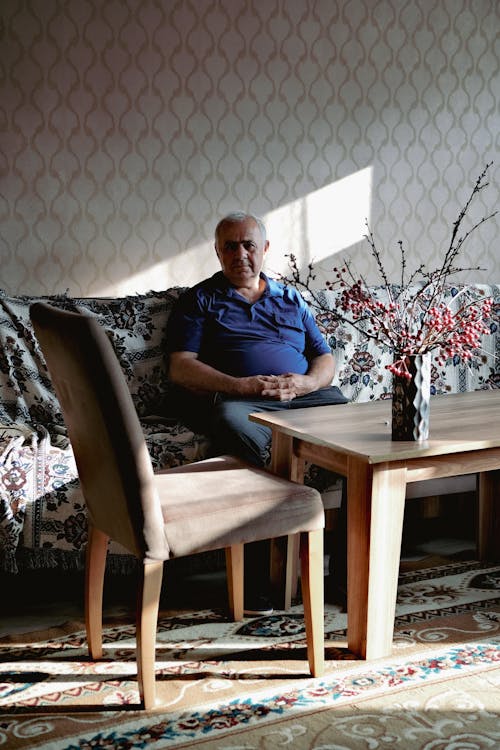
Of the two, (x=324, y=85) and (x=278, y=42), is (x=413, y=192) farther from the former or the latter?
(x=278, y=42)

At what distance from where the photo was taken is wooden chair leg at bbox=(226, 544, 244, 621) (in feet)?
7.01

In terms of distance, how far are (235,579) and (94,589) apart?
1.30 feet

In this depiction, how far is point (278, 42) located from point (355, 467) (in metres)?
2.25

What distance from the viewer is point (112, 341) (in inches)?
110

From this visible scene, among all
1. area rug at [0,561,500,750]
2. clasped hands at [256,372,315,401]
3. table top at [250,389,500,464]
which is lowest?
area rug at [0,561,500,750]

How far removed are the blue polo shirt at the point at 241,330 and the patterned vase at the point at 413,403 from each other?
0.85 metres

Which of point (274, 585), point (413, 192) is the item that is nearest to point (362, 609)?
point (274, 585)

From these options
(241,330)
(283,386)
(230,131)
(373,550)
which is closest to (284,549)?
(373,550)

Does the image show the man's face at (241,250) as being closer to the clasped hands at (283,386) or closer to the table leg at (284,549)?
the clasped hands at (283,386)

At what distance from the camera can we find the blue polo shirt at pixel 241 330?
108 inches

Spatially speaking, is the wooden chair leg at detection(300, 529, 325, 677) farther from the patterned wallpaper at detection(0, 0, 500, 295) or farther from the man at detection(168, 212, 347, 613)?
the patterned wallpaper at detection(0, 0, 500, 295)

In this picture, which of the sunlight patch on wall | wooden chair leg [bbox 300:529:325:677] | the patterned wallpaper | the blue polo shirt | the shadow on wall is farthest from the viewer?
the sunlight patch on wall

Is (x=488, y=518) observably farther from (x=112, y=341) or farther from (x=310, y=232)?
(x=310, y=232)

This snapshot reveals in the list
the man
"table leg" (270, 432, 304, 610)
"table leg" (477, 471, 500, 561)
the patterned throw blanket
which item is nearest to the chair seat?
"table leg" (270, 432, 304, 610)
